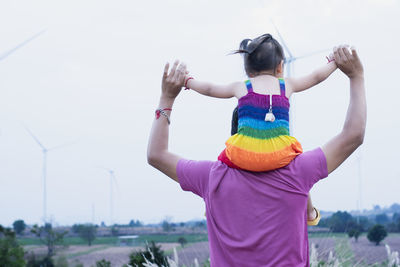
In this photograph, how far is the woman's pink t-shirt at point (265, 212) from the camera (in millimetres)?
2410

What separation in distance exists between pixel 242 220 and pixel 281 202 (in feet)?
0.65

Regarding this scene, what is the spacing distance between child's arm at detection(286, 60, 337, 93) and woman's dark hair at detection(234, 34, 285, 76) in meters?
0.11

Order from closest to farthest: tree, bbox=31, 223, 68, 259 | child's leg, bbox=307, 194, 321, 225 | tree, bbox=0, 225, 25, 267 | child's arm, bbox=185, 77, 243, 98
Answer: child's arm, bbox=185, 77, 243, 98 → child's leg, bbox=307, 194, 321, 225 → tree, bbox=0, 225, 25, 267 → tree, bbox=31, 223, 68, 259

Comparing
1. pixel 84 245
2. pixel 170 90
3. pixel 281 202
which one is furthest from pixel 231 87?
pixel 84 245

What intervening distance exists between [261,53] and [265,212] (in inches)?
29.3

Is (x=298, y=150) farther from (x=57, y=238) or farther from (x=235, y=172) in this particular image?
(x=57, y=238)

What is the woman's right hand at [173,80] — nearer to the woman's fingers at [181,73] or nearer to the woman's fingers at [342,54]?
the woman's fingers at [181,73]

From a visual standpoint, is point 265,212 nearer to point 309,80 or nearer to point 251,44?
point 309,80

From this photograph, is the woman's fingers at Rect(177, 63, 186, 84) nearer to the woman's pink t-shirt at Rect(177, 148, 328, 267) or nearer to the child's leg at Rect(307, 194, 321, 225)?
the woman's pink t-shirt at Rect(177, 148, 328, 267)

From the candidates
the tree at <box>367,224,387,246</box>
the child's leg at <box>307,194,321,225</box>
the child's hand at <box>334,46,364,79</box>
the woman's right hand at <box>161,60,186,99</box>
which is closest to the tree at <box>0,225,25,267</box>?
the woman's right hand at <box>161,60,186,99</box>

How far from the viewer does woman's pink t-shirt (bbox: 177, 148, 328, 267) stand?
94.9 inches

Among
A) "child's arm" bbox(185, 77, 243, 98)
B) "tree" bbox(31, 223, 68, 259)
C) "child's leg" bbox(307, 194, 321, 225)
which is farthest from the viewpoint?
"tree" bbox(31, 223, 68, 259)

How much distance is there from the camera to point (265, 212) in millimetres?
2439

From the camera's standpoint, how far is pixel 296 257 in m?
2.42
